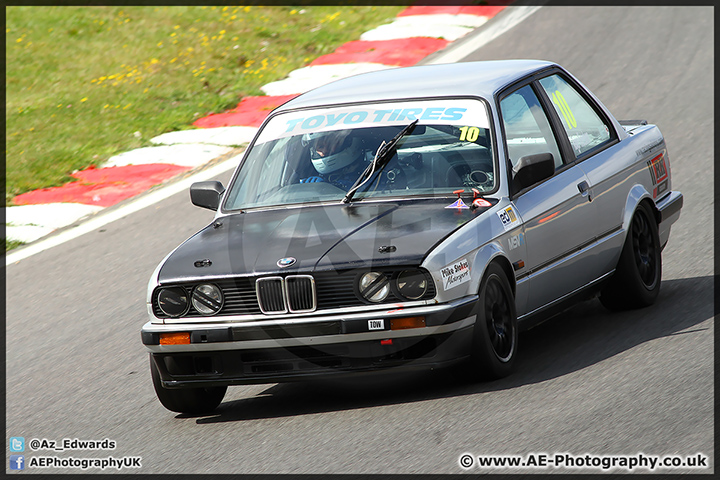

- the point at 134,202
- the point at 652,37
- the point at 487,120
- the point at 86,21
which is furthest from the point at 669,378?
the point at 86,21

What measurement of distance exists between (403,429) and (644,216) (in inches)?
119

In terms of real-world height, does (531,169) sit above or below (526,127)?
below

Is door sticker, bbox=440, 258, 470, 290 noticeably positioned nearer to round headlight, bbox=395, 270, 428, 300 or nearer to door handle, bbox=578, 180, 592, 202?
round headlight, bbox=395, 270, 428, 300

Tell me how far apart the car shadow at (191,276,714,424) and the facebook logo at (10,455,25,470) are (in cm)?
90

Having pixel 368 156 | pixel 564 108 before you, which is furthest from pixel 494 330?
pixel 564 108

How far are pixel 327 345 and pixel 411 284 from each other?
0.52 metres

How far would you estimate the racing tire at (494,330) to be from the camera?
5395 millimetres

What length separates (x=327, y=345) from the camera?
522cm

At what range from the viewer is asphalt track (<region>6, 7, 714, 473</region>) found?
4.73 meters

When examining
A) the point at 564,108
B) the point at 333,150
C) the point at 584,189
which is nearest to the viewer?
the point at 333,150

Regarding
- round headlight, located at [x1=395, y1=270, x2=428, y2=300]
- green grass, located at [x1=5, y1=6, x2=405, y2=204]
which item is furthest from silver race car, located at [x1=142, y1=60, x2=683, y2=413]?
green grass, located at [x1=5, y1=6, x2=405, y2=204]

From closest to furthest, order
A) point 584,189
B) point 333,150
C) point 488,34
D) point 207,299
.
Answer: point 207,299 → point 333,150 → point 584,189 → point 488,34

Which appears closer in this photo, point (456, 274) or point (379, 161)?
point (456, 274)

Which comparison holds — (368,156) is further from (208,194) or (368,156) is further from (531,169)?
(208,194)
